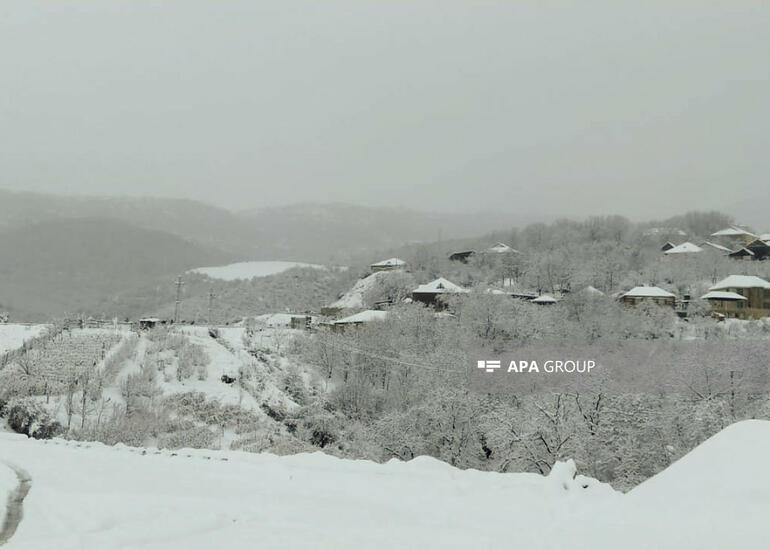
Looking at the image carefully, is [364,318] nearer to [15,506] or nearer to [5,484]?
[5,484]

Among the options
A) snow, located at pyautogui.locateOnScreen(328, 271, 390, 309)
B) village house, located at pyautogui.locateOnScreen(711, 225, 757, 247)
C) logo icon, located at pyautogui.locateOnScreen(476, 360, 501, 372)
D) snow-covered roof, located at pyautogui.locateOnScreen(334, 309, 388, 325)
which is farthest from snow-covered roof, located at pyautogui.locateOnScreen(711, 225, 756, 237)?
logo icon, located at pyautogui.locateOnScreen(476, 360, 501, 372)

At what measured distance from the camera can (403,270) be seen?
88938 millimetres

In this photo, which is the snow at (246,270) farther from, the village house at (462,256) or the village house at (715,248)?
the village house at (715,248)

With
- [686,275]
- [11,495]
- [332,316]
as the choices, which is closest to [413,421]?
[11,495]

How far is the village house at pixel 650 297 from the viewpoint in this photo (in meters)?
64.1

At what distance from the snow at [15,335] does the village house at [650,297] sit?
54619mm

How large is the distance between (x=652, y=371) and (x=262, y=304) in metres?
56.2

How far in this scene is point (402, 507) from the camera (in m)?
8.84

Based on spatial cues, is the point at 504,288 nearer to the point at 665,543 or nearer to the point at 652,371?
the point at 652,371

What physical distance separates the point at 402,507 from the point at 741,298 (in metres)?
64.0

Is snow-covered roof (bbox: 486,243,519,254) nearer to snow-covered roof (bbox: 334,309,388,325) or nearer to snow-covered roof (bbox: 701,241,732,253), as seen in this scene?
snow-covered roof (bbox: 701,241,732,253)

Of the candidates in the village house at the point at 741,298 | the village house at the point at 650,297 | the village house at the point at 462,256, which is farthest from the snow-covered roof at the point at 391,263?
the village house at the point at 741,298

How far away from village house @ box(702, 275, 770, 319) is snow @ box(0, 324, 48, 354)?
59645mm

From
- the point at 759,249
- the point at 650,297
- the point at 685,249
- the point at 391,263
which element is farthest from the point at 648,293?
the point at 391,263
